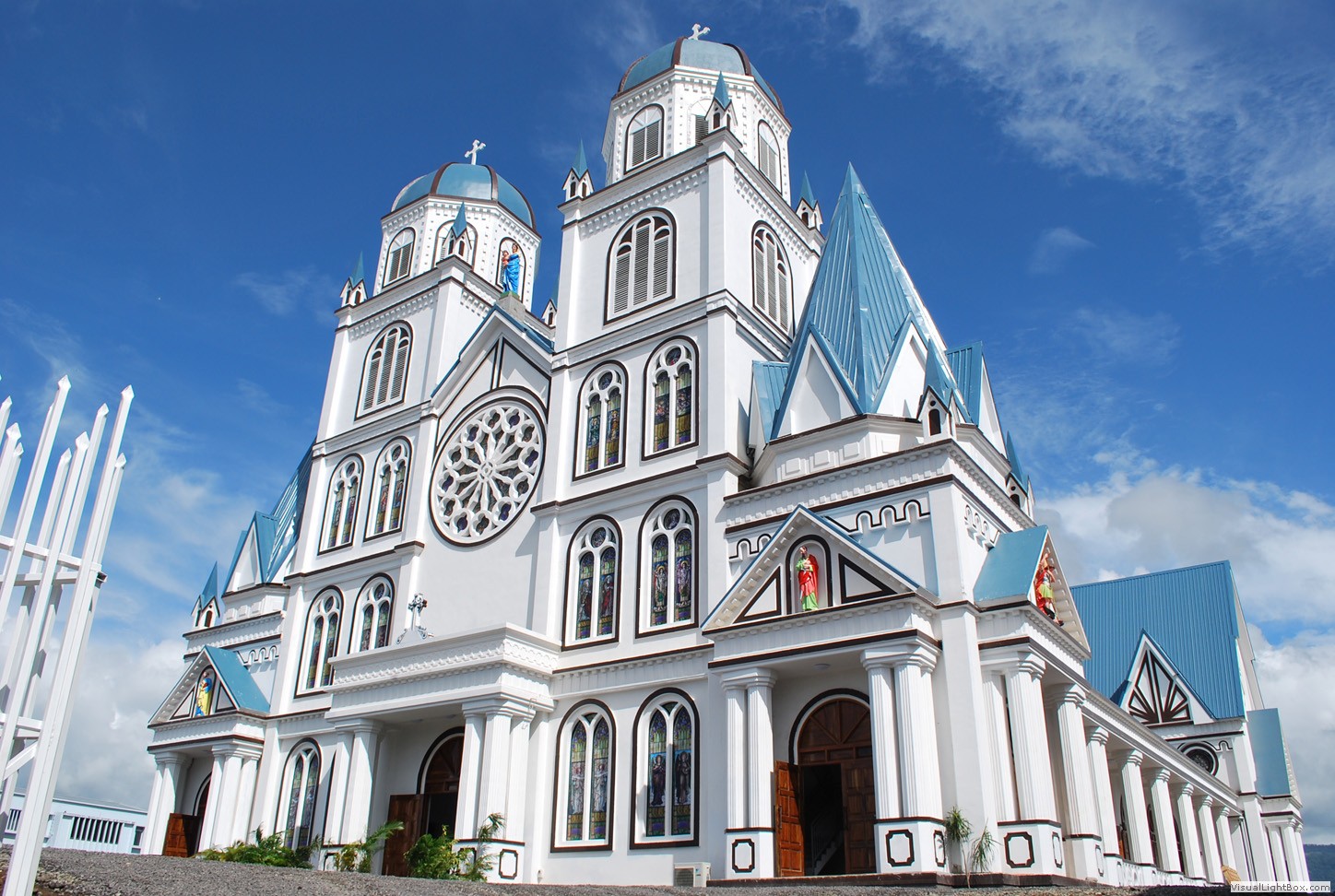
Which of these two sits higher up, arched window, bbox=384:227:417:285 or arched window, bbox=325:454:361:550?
arched window, bbox=384:227:417:285

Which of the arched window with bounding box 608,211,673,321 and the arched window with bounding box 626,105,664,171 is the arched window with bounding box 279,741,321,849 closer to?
the arched window with bounding box 608,211,673,321

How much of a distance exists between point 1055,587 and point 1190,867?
1190 cm

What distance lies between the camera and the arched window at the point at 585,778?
24.1 metres

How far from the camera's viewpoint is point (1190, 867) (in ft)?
97.5

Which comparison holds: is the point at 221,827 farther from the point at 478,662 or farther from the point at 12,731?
the point at 12,731

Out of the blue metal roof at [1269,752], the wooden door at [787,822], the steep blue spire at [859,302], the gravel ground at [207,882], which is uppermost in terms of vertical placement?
the steep blue spire at [859,302]

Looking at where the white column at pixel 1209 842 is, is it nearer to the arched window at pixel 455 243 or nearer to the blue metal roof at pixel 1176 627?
the blue metal roof at pixel 1176 627

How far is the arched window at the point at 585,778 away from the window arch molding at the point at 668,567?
2431 millimetres

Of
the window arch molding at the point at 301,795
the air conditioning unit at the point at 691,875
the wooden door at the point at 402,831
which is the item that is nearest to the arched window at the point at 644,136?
the wooden door at the point at 402,831

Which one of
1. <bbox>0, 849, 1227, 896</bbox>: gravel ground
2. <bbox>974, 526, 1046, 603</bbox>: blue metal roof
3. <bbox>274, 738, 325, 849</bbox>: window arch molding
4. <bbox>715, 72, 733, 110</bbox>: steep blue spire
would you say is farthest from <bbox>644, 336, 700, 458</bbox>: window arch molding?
<bbox>0, 849, 1227, 896</bbox>: gravel ground

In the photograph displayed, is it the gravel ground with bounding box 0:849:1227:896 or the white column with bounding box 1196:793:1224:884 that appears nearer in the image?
the gravel ground with bounding box 0:849:1227:896

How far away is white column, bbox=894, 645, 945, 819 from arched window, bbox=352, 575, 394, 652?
16386 mm

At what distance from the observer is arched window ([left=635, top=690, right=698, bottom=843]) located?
2284cm

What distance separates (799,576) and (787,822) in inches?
188
